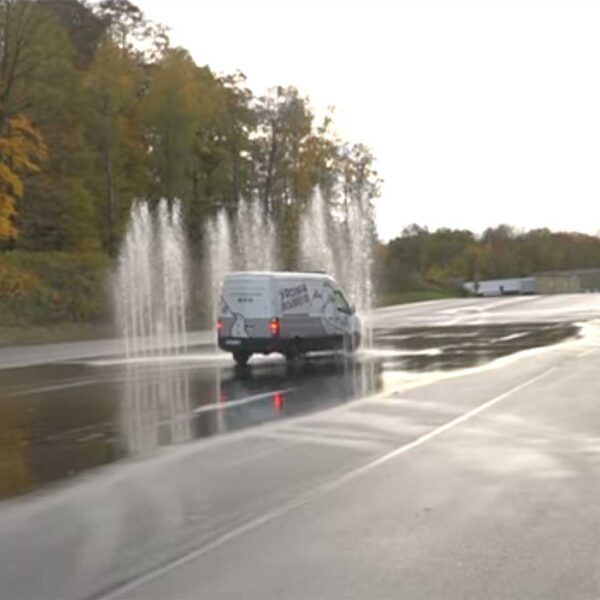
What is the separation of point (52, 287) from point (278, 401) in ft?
112

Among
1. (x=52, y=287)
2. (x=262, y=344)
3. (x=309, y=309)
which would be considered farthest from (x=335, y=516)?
(x=52, y=287)

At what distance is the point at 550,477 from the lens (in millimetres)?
10422

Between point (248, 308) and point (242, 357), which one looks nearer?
point (248, 308)

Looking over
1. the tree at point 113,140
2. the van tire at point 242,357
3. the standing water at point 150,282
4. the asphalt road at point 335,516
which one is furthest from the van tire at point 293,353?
the tree at point 113,140

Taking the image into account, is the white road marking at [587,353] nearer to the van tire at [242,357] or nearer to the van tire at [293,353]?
the van tire at [293,353]

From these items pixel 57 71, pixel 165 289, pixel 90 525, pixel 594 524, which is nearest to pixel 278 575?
pixel 90 525

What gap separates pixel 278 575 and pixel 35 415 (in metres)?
10.4

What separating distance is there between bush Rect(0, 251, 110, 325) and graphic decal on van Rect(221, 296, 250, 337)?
21.0 metres

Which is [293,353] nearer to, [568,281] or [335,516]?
[335,516]

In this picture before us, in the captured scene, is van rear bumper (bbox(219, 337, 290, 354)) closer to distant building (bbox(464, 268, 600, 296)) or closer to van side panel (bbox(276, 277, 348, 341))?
van side panel (bbox(276, 277, 348, 341))

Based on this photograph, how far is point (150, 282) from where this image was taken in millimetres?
51781

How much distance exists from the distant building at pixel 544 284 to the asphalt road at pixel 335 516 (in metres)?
99.6

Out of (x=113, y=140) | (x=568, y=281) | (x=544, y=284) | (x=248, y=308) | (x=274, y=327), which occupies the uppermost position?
(x=113, y=140)

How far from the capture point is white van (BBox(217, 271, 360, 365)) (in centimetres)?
2578
